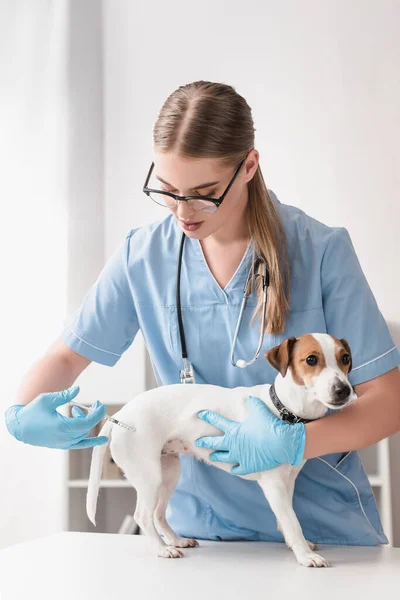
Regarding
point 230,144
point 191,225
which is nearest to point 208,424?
point 191,225

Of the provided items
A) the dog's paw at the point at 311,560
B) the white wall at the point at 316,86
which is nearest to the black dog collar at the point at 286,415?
the dog's paw at the point at 311,560

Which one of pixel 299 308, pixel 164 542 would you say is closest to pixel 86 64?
pixel 299 308

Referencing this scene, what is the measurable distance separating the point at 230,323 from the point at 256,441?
0.97 feet

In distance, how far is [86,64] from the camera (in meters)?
3.04

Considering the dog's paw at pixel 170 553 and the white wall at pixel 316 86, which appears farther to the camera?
the white wall at pixel 316 86

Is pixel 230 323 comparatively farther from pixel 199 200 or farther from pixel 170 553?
pixel 170 553

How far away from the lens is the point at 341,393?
1053 millimetres

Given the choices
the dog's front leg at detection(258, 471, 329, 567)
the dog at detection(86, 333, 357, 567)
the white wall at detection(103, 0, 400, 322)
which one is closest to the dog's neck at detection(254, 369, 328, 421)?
the dog at detection(86, 333, 357, 567)

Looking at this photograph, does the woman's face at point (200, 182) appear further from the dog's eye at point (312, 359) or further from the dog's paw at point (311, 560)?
the dog's paw at point (311, 560)

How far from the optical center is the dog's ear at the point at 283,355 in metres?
1.13

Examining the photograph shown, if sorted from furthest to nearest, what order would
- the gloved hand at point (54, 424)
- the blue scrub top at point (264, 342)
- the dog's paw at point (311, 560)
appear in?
the blue scrub top at point (264, 342) < the gloved hand at point (54, 424) < the dog's paw at point (311, 560)

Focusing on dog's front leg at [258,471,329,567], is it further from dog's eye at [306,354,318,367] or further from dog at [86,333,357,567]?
dog's eye at [306,354,318,367]

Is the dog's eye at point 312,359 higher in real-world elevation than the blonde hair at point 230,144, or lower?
lower

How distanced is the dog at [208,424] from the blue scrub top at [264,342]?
94 mm
